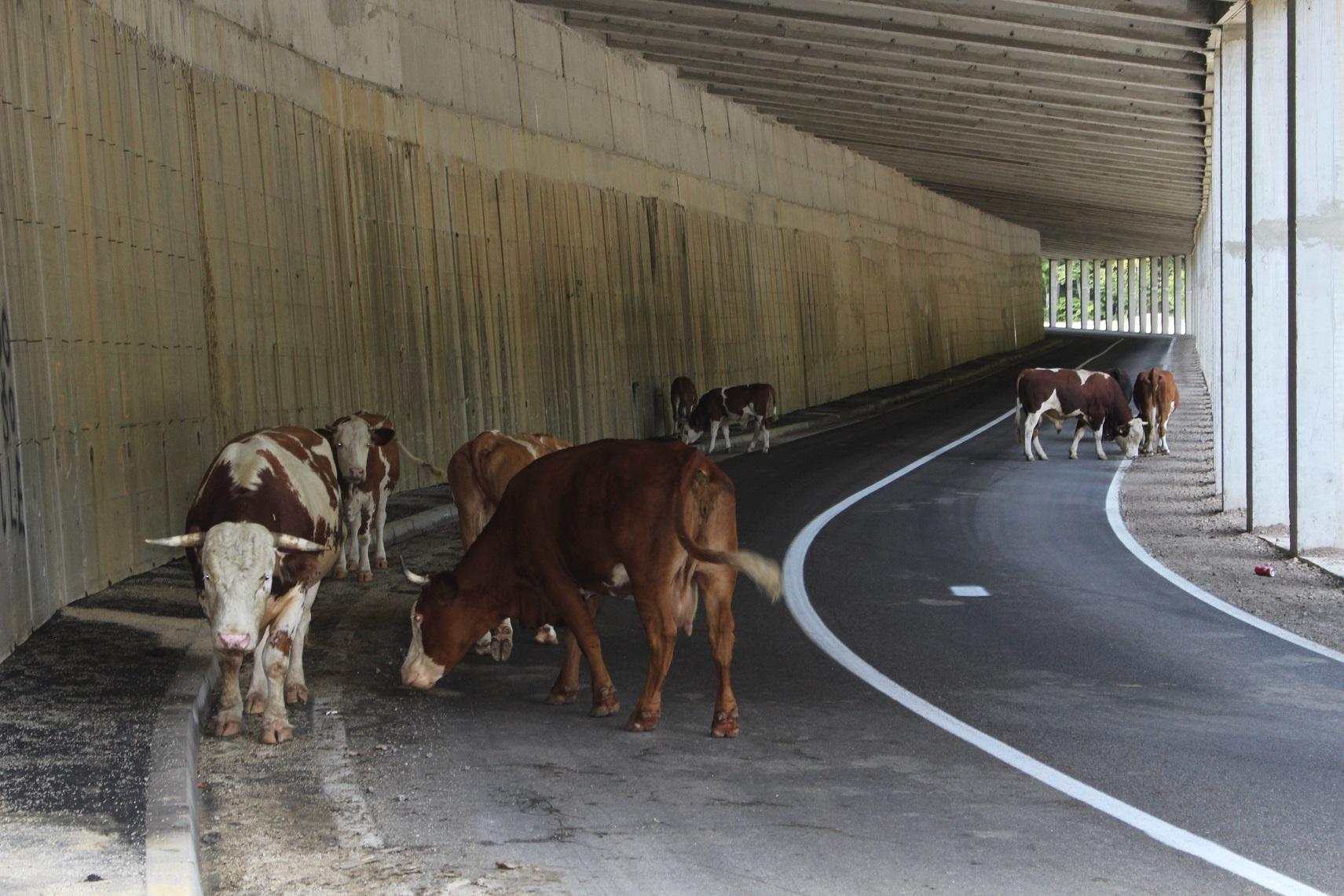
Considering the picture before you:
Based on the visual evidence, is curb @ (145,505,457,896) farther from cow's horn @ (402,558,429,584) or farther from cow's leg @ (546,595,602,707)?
cow's leg @ (546,595,602,707)

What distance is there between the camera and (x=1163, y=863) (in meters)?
5.52

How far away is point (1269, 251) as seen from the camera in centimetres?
1537

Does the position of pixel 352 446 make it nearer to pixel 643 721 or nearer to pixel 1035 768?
pixel 643 721

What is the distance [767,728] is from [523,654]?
261cm

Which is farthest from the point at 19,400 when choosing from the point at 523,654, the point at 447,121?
the point at 447,121

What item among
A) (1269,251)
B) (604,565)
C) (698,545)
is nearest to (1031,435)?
(1269,251)

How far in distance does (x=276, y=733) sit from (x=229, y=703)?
0.37 m

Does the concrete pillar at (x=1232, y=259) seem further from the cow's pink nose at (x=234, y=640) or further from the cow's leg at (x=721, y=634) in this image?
the cow's pink nose at (x=234, y=640)

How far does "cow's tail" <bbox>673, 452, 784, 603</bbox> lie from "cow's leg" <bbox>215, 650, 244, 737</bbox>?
2281 millimetres

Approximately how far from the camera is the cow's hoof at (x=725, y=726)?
299 inches

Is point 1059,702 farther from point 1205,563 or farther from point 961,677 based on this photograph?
point 1205,563

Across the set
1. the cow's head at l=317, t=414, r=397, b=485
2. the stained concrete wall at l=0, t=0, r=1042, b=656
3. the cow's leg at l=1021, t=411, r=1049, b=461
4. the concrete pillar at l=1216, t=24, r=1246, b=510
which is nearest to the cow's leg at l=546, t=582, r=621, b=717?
the stained concrete wall at l=0, t=0, r=1042, b=656

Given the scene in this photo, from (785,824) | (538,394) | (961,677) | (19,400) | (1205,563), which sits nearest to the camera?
(785,824)

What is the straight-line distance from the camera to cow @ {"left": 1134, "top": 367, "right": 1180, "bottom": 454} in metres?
26.3
